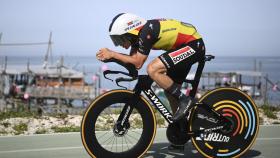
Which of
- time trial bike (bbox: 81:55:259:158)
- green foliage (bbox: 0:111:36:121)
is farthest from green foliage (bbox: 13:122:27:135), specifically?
time trial bike (bbox: 81:55:259:158)

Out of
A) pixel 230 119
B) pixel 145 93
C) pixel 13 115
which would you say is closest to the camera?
pixel 145 93

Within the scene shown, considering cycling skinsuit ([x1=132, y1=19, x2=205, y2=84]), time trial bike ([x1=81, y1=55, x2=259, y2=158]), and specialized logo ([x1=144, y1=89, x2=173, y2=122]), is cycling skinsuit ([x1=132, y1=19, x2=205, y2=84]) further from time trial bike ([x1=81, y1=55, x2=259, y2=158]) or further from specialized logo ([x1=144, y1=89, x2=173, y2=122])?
specialized logo ([x1=144, y1=89, x2=173, y2=122])

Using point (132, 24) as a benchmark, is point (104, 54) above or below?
below

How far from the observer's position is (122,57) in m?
4.63

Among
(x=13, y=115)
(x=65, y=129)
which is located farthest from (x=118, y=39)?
(x=13, y=115)

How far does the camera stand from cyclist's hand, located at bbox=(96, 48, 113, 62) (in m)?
4.57

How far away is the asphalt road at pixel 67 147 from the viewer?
561 centimetres

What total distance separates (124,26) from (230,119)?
1758 mm

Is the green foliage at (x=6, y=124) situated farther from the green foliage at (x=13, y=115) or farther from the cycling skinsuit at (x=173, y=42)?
the cycling skinsuit at (x=173, y=42)

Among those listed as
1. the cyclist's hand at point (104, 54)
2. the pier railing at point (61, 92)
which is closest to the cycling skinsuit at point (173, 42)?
the cyclist's hand at point (104, 54)

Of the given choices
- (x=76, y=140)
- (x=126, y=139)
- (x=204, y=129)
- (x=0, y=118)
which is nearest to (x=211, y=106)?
(x=204, y=129)

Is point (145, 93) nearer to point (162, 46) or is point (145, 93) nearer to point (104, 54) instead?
point (162, 46)

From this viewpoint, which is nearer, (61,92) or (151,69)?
(151,69)

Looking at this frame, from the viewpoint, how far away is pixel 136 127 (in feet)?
17.0
